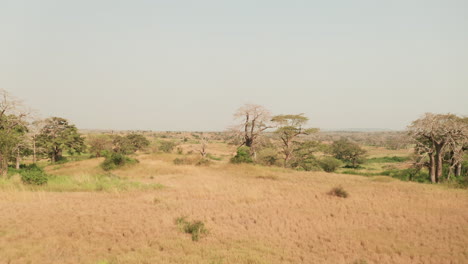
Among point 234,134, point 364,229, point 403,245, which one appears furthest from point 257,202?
point 234,134

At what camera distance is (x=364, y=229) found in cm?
883

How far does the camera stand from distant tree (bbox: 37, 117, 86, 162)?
3657 centimetres

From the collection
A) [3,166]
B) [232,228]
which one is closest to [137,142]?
[3,166]

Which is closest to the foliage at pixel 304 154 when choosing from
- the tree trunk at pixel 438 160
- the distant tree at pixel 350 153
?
the tree trunk at pixel 438 160

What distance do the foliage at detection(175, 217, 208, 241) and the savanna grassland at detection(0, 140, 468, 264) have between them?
180 mm

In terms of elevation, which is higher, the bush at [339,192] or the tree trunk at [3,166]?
the tree trunk at [3,166]

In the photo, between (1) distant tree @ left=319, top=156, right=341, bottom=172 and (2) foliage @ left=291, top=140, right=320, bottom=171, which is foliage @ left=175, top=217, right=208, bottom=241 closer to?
(2) foliage @ left=291, top=140, right=320, bottom=171

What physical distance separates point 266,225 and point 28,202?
9.40 m

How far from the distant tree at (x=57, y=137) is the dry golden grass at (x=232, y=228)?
97.6 ft

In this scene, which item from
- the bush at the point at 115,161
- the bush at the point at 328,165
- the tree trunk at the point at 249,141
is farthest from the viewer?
the bush at the point at 328,165

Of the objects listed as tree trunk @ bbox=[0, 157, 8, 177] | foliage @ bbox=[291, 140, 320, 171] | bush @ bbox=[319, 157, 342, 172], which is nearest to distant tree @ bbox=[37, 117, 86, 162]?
tree trunk @ bbox=[0, 157, 8, 177]

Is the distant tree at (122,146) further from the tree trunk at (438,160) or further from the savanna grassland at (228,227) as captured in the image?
the tree trunk at (438,160)

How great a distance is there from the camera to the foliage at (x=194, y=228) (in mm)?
7723

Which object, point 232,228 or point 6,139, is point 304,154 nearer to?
point 232,228
